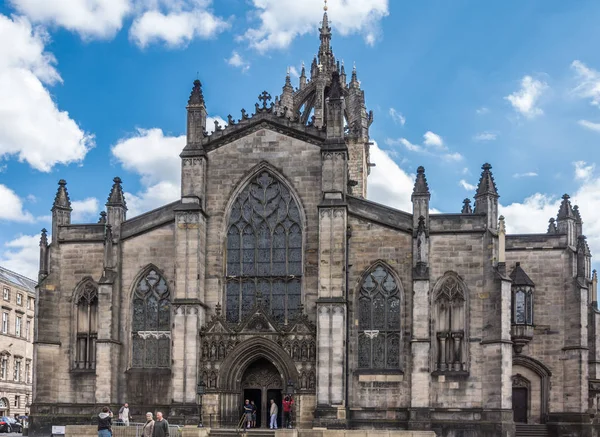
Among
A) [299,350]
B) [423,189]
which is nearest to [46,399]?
[299,350]

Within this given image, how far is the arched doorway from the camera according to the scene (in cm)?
4022

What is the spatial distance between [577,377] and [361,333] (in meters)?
11.5

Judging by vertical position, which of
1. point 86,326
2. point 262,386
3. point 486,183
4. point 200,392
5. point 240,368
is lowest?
point 200,392

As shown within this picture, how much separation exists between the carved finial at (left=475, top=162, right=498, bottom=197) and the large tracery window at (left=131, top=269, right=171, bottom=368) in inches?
599

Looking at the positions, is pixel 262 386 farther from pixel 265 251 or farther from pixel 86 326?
pixel 86 326

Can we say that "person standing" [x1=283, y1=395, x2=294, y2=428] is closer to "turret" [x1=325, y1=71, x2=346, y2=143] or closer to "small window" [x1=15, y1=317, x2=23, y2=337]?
"turret" [x1=325, y1=71, x2=346, y2=143]

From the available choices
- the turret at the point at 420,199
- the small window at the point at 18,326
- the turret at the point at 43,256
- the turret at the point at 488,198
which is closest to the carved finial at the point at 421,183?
the turret at the point at 420,199

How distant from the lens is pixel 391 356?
1558 inches

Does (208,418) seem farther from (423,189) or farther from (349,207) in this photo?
(423,189)

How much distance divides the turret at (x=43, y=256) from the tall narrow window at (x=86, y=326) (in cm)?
204

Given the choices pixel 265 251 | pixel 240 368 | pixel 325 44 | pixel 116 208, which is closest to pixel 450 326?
pixel 265 251

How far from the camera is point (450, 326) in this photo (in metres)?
39.5

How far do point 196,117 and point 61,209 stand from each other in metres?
8.05

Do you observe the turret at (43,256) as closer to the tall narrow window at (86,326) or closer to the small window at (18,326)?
the tall narrow window at (86,326)
